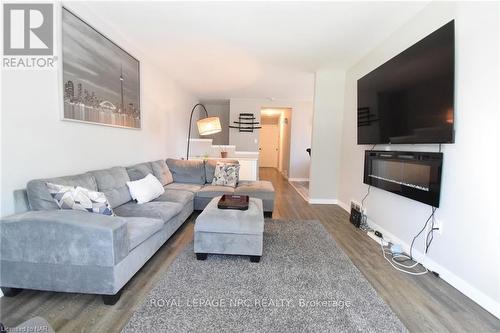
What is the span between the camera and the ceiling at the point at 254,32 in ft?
7.50

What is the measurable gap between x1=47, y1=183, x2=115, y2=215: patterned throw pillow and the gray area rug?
784 millimetres

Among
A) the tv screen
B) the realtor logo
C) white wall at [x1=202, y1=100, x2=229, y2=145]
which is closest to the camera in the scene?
the realtor logo

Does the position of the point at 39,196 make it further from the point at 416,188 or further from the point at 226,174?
the point at 416,188

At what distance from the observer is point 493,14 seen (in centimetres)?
163

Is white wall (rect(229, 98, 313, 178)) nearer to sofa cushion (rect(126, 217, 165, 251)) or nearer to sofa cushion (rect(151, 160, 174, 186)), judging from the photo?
sofa cushion (rect(151, 160, 174, 186))

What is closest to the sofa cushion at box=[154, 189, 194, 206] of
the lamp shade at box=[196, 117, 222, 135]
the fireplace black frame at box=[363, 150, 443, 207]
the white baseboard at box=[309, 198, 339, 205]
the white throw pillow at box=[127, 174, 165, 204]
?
the white throw pillow at box=[127, 174, 165, 204]

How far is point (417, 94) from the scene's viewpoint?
2205mm

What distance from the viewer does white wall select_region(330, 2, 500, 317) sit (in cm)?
162

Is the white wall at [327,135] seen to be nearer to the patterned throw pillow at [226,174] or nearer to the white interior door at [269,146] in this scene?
the patterned throw pillow at [226,174]

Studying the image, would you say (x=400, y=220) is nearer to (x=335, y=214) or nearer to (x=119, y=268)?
(x=335, y=214)

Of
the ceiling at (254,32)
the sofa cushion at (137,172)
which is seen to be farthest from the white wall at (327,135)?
the sofa cushion at (137,172)

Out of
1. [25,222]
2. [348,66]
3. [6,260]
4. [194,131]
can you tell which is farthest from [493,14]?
[194,131]

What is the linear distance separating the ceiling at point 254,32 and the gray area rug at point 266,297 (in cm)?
248

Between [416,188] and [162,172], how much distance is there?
11.0 ft
